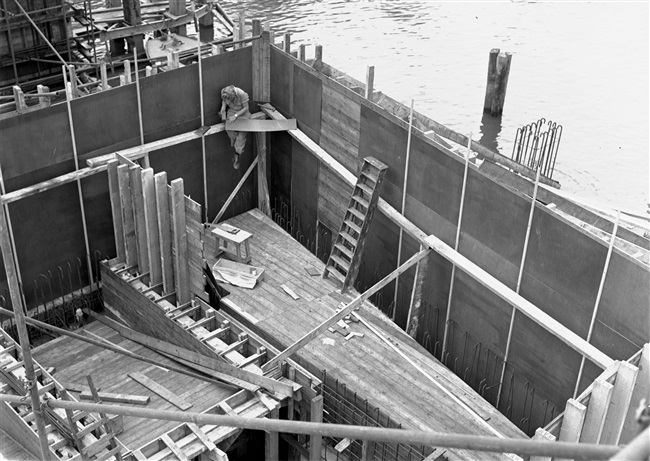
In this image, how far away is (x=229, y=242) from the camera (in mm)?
17500

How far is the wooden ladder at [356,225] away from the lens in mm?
15719

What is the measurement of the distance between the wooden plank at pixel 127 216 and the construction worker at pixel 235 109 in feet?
10.1

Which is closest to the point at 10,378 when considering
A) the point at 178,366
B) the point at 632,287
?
the point at 178,366

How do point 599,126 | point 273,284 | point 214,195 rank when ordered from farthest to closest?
point 599,126 < point 214,195 < point 273,284

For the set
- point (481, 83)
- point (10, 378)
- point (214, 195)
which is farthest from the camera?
point (481, 83)

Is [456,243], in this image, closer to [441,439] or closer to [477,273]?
[477,273]

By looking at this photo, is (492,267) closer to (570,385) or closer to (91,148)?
(570,385)

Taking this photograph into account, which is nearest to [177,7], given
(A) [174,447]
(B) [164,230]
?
(B) [164,230]

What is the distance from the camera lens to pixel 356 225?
52.7ft

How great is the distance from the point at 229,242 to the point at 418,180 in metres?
4.65

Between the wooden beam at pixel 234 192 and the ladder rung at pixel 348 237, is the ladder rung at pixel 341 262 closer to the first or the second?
the ladder rung at pixel 348 237

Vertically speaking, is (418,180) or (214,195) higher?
(418,180)

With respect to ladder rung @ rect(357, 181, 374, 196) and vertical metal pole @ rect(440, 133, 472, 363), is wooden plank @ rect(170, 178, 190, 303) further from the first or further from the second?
vertical metal pole @ rect(440, 133, 472, 363)

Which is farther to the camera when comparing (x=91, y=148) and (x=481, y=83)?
(x=481, y=83)
